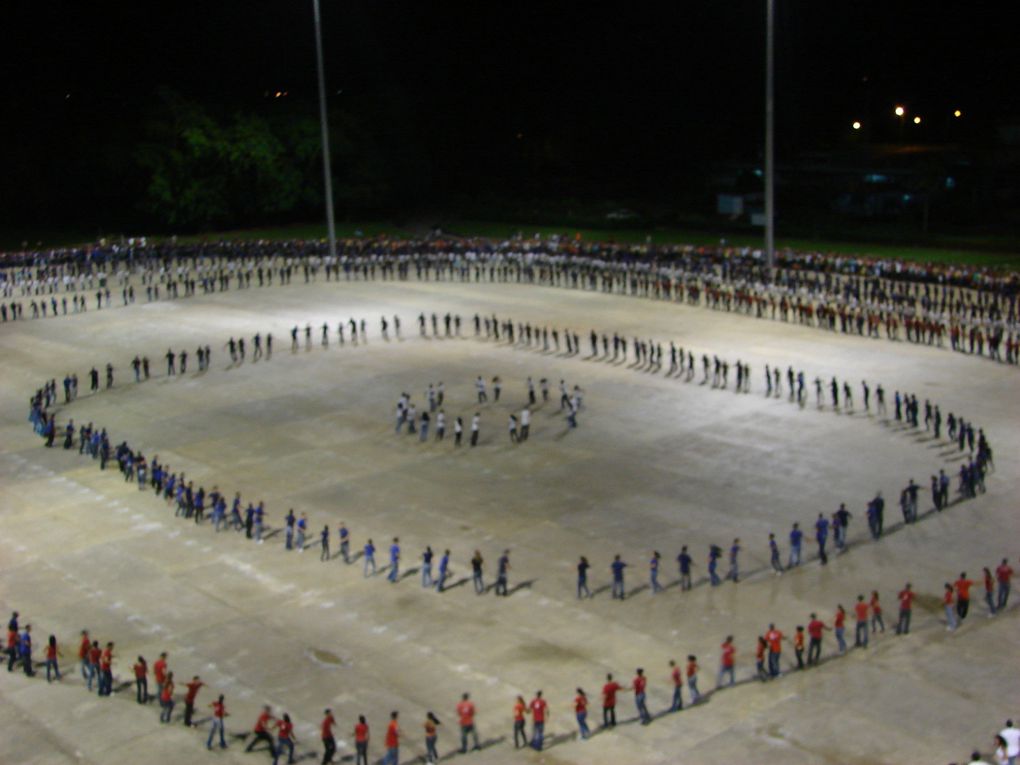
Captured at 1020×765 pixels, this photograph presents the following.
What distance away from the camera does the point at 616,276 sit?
2825 inches

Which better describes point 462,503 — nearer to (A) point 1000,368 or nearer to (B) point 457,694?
(B) point 457,694

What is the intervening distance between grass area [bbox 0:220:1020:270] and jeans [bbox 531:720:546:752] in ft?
182

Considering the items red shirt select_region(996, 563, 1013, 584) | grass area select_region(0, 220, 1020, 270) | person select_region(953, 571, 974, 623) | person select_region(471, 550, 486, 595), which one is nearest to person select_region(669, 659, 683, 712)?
person select_region(471, 550, 486, 595)

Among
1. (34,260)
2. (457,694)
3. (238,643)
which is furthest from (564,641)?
(34,260)

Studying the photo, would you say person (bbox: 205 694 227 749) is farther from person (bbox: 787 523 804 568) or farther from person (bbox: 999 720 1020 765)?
person (bbox: 787 523 804 568)

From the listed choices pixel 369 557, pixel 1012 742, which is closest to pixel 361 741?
pixel 369 557

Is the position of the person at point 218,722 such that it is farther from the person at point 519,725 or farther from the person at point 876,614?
the person at point 876,614

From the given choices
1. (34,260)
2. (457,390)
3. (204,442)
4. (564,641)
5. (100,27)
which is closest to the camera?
(564,641)

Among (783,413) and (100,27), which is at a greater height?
(100,27)

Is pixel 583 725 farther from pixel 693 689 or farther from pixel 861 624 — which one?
pixel 861 624

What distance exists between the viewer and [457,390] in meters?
47.0

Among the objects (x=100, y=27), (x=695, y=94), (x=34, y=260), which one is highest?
(x=100, y=27)

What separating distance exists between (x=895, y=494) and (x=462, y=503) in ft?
38.0

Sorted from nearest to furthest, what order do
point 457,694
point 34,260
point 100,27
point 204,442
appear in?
point 457,694 < point 204,442 < point 34,260 < point 100,27
